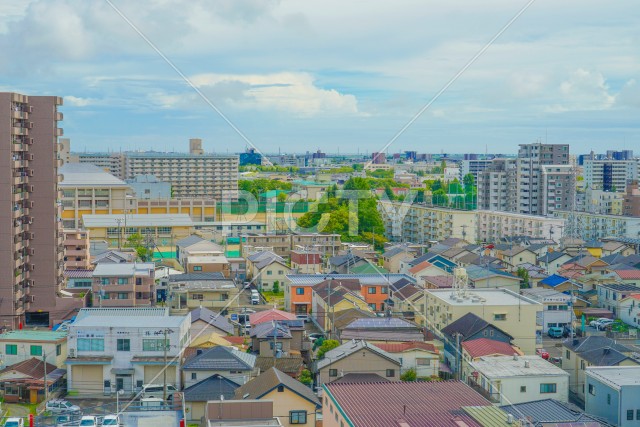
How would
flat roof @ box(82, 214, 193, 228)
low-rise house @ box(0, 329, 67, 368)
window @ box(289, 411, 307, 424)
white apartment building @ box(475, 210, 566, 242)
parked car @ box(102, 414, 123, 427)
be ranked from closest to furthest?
parked car @ box(102, 414, 123, 427), window @ box(289, 411, 307, 424), low-rise house @ box(0, 329, 67, 368), flat roof @ box(82, 214, 193, 228), white apartment building @ box(475, 210, 566, 242)

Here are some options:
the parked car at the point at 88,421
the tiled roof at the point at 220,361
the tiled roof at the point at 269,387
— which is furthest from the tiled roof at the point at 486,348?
the parked car at the point at 88,421

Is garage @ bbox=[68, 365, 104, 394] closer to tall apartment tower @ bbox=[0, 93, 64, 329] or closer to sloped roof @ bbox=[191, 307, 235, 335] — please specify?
sloped roof @ bbox=[191, 307, 235, 335]

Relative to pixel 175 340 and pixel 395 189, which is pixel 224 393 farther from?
pixel 395 189

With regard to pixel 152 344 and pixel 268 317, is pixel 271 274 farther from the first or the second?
pixel 152 344

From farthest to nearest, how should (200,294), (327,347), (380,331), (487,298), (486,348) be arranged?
(200,294) < (487,298) < (380,331) < (327,347) < (486,348)

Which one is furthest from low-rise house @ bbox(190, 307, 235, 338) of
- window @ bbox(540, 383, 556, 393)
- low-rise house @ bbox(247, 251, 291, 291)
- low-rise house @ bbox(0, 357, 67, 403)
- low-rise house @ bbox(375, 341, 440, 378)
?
low-rise house @ bbox(247, 251, 291, 291)

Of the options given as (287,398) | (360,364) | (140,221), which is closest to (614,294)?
(360,364)
